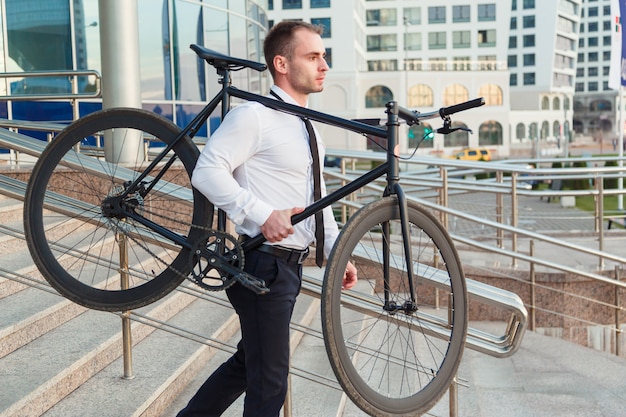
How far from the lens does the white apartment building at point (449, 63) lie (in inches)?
2918

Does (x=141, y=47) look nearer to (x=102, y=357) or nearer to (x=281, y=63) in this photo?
(x=102, y=357)

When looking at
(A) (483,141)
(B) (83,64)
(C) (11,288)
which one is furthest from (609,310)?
(A) (483,141)

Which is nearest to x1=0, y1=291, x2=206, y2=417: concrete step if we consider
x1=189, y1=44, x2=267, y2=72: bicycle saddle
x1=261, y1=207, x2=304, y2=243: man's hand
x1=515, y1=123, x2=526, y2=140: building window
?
x1=261, y1=207, x2=304, y2=243: man's hand

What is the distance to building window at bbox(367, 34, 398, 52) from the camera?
282ft

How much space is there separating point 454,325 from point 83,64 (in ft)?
46.8

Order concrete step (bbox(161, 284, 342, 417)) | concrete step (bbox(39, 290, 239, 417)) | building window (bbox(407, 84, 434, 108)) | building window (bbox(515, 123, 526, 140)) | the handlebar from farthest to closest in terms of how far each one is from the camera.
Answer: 1. building window (bbox(515, 123, 526, 140))
2. building window (bbox(407, 84, 434, 108))
3. concrete step (bbox(161, 284, 342, 417))
4. concrete step (bbox(39, 290, 239, 417))
5. the handlebar

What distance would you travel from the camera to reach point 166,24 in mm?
17594

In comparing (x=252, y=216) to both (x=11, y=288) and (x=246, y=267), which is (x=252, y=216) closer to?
(x=246, y=267)

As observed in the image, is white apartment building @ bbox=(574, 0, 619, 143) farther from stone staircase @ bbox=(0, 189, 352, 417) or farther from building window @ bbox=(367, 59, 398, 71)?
stone staircase @ bbox=(0, 189, 352, 417)

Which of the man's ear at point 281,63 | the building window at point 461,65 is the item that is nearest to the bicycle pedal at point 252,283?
the man's ear at point 281,63

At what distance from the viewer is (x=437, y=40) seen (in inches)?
3393

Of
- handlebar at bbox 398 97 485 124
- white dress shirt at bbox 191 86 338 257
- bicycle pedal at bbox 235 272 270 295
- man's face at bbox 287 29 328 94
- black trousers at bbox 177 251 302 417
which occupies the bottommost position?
black trousers at bbox 177 251 302 417

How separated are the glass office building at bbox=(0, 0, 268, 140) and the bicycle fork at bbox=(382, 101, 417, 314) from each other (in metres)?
11.4

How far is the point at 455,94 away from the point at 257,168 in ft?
257
